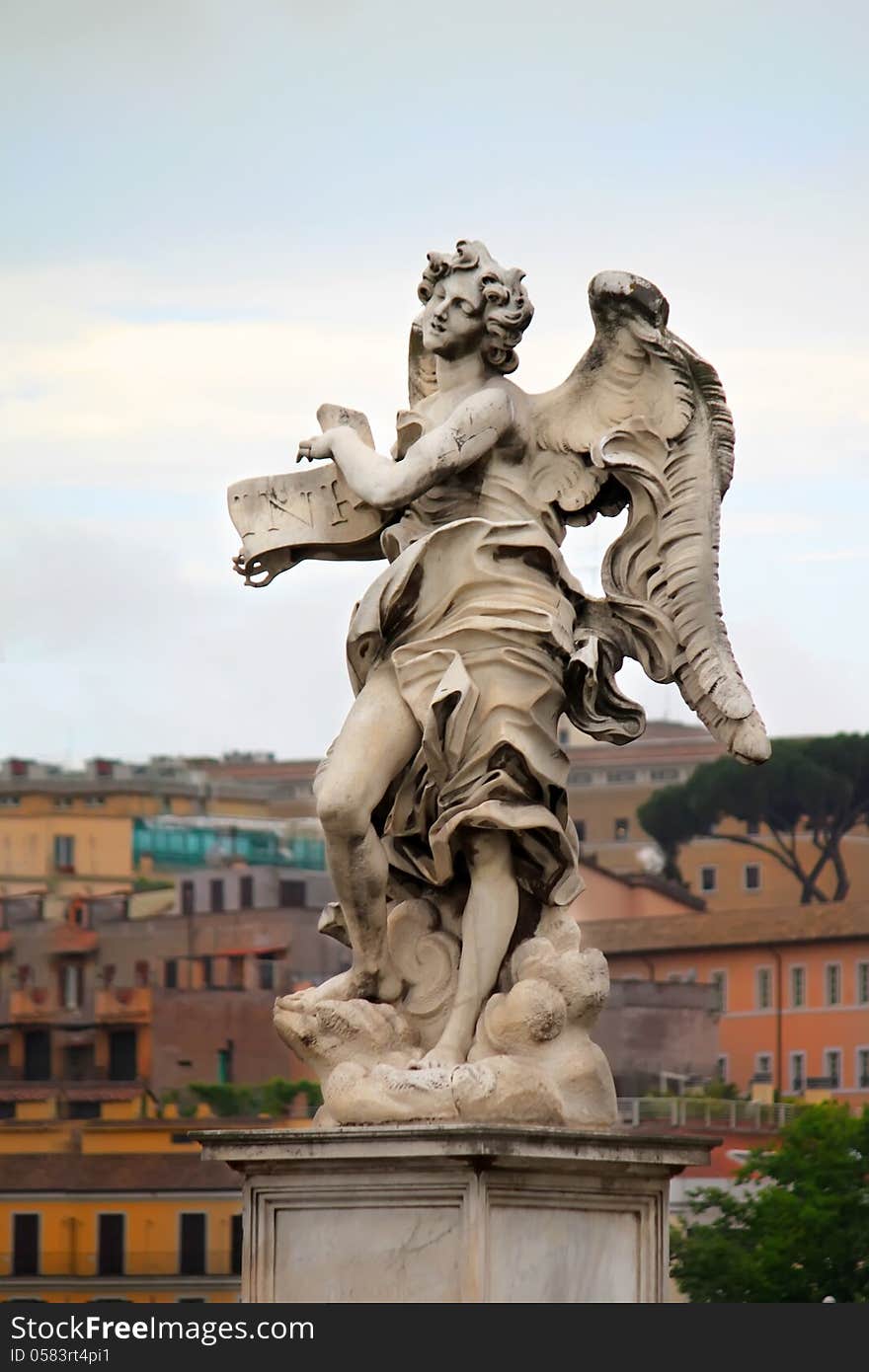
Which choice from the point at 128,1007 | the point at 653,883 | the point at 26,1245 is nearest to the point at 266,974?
the point at 128,1007

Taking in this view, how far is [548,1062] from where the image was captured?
1286 cm

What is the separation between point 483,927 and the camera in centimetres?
1308

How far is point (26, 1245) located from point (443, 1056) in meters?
60.7

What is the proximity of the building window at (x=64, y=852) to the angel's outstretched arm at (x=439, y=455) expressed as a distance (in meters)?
82.7

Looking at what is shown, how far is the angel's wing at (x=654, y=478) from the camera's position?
1341cm

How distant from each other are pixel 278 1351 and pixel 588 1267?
118 centimetres

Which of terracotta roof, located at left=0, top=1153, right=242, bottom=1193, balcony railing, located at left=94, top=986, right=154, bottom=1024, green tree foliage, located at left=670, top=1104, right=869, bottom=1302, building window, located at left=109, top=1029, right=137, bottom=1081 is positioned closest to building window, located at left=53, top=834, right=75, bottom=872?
balcony railing, located at left=94, top=986, right=154, bottom=1024

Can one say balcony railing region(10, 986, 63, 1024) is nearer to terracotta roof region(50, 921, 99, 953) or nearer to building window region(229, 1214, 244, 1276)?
terracotta roof region(50, 921, 99, 953)

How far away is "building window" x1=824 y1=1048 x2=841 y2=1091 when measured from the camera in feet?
306

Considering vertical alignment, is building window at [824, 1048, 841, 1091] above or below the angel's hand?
above

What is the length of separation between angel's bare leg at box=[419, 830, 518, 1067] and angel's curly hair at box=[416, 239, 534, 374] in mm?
1729

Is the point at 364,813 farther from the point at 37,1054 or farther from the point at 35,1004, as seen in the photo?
the point at 35,1004

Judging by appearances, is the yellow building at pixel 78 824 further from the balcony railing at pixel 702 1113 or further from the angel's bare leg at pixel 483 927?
the angel's bare leg at pixel 483 927

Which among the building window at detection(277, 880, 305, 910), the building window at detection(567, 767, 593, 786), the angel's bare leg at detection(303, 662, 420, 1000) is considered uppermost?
the building window at detection(567, 767, 593, 786)
